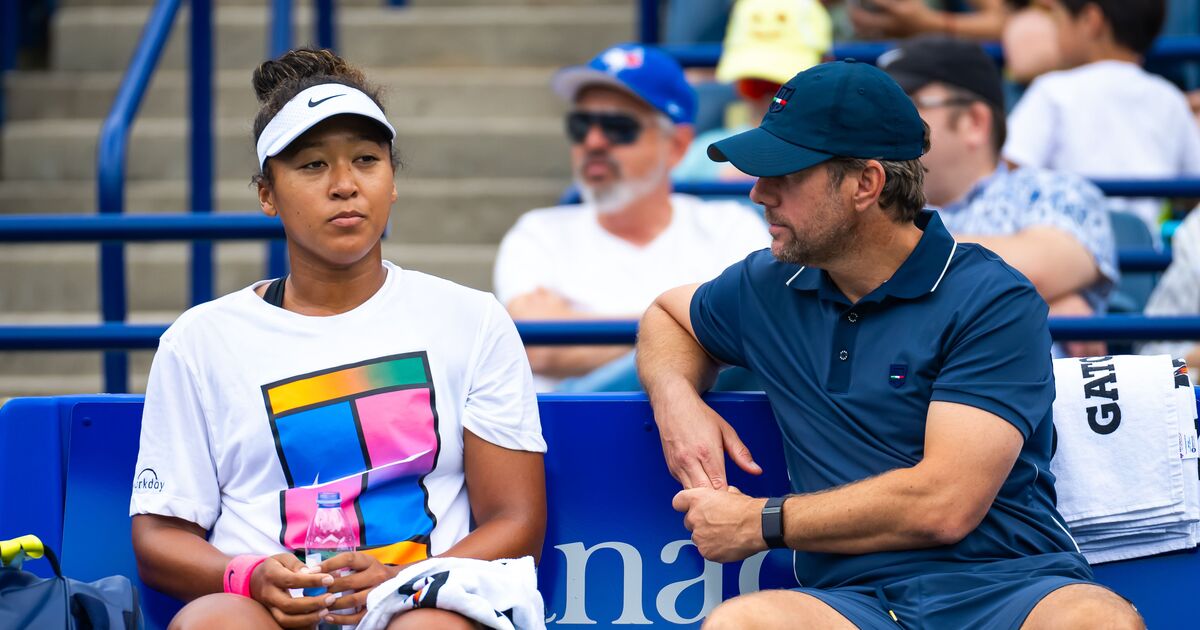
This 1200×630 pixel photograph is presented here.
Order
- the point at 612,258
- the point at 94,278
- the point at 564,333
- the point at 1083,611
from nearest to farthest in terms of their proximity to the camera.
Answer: the point at 1083,611 → the point at 564,333 → the point at 612,258 → the point at 94,278

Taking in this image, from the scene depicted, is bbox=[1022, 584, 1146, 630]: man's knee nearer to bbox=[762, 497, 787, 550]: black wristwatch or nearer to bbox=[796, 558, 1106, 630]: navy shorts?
bbox=[796, 558, 1106, 630]: navy shorts

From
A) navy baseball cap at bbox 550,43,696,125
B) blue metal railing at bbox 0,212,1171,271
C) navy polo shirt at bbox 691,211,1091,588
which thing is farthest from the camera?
navy baseball cap at bbox 550,43,696,125

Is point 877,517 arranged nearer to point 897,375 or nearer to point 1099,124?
point 897,375

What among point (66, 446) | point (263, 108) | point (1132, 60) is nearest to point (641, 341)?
point (263, 108)

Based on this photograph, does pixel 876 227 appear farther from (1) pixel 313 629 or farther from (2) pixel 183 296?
(2) pixel 183 296

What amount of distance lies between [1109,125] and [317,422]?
12.0ft

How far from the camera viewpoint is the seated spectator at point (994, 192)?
14.3 ft

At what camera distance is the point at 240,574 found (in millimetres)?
2842

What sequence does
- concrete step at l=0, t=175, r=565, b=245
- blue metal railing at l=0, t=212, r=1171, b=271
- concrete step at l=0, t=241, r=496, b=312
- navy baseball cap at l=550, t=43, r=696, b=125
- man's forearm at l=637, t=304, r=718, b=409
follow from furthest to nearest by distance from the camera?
concrete step at l=0, t=175, r=565, b=245, concrete step at l=0, t=241, r=496, b=312, navy baseball cap at l=550, t=43, r=696, b=125, blue metal railing at l=0, t=212, r=1171, b=271, man's forearm at l=637, t=304, r=718, b=409

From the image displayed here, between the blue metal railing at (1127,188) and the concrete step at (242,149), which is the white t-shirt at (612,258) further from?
the concrete step at (242,149)

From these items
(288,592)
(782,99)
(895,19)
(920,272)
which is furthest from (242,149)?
(920,272)

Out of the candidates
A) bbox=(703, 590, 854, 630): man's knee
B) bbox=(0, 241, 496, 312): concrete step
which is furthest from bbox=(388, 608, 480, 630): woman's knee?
bbox=(0, 241, 496, 312): concrete step

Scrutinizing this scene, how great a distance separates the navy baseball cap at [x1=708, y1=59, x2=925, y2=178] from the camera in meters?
2.97

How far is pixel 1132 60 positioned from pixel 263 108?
12.6 ft
